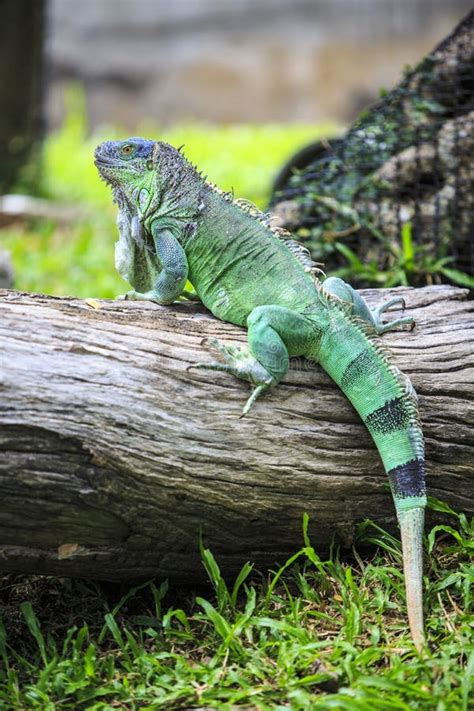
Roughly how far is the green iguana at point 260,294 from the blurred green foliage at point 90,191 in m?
0.89

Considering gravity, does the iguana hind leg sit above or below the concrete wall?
below

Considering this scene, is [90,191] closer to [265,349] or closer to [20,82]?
[20,82]

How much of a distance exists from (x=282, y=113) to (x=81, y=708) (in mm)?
18893

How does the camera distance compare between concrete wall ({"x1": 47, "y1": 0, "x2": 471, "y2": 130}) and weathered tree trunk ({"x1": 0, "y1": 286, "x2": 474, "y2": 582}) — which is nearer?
weathered tree trunk ({"x1": 0, "y1": 286, "x2": 474, "y2": 582})

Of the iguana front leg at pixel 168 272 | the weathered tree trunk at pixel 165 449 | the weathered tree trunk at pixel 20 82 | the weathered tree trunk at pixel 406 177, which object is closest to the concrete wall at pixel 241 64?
the weathered tree trunk at pixel 20 82

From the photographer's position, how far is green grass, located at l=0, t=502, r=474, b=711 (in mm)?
2787

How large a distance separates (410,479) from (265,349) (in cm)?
79

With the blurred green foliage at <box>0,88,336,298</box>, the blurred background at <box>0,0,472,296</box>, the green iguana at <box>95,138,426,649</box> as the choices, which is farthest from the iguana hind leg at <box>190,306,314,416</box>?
the blurred background at <box>0,0,472,296</box>

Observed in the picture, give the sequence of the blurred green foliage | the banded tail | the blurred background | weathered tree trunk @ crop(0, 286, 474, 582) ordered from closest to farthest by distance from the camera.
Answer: weathered tree trunk @ crop(0, 286, 474, 582) < the banded tail < the blurred green foliage < the blurred background

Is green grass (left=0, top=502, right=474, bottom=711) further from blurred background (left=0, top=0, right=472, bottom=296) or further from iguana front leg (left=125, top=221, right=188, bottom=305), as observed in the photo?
blurred background (left=0, top=0, right=472, bottom=296)

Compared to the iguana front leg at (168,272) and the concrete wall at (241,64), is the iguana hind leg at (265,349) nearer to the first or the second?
the iguana front leg at (168,272)

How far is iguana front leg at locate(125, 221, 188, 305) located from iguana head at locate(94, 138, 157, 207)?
0.22m

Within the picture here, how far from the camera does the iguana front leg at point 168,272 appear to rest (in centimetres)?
378

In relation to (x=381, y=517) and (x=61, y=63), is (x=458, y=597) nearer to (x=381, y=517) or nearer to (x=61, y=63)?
(x=381, y=517)
